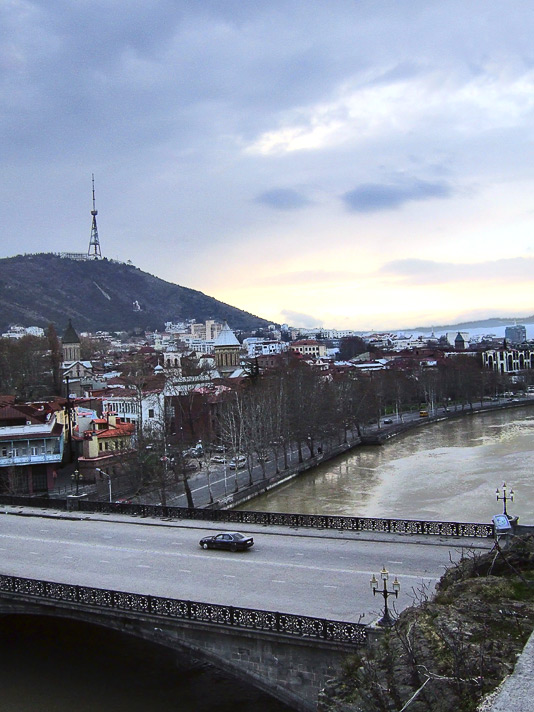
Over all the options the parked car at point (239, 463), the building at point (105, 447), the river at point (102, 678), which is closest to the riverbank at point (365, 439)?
the parked car at point (239, 463)

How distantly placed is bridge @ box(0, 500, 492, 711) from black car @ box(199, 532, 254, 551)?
0.30 metres

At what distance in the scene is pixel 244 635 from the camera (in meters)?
12.4

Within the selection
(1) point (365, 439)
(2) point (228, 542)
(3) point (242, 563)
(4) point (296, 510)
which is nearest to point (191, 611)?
(3) point (242, 563)

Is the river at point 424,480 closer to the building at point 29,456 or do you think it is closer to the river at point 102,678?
the building at point 29,456

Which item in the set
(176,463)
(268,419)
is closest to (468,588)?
(176,463)

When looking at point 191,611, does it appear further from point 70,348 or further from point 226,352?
point 70,348

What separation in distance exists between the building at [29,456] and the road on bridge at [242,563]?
15446 millimetres

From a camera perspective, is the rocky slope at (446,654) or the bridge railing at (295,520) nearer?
the rocky slope at (446,654)

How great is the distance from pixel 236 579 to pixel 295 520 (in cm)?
532

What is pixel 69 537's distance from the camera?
2138 cm

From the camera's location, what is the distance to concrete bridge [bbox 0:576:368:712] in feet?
38.7

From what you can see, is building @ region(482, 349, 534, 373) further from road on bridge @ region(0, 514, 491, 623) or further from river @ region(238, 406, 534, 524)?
road on bridge @ region(0, 514, 491, 623)

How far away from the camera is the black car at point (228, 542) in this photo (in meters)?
18.5

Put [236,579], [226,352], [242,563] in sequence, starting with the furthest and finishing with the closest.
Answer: [226,352]
[242,563]
[236,579]
